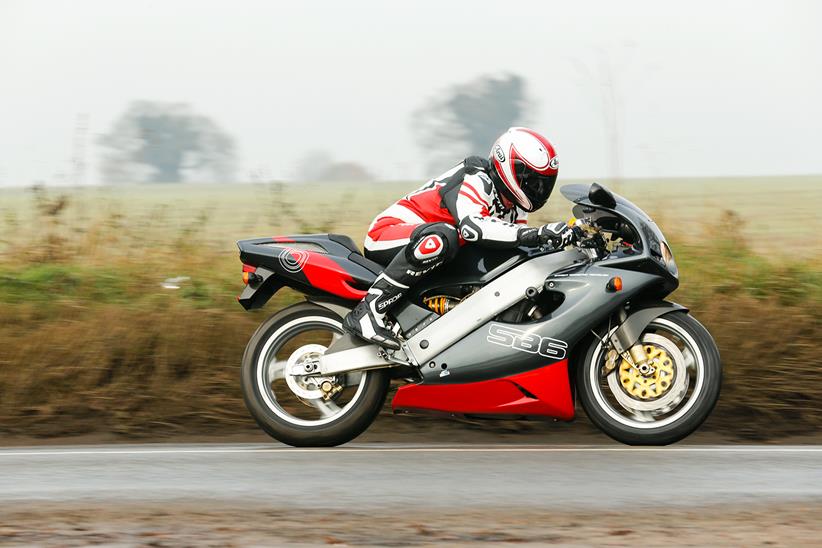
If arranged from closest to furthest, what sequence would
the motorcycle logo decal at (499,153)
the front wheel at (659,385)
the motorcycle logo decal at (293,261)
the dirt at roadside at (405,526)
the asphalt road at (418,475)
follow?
1. the dirt at roadside at (405,526)
2. the asphalt road at (418,475)
3. the front wheel at (659,385)
4. the motorcycle logo decal at (499,153)
5. the motorcycle logo decal at (293,261)

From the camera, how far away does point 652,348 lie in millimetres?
7004

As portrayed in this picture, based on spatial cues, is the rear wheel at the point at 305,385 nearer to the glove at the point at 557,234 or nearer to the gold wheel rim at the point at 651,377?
the glove at the point at 557,234

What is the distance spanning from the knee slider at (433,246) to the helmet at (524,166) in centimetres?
45

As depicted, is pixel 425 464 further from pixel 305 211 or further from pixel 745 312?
pixel 305 211

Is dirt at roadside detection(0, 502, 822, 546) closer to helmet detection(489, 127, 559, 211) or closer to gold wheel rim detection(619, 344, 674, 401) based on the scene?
gold wheel rim detection(619, 344, 674, 401)

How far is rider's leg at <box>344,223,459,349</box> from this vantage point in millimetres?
7023

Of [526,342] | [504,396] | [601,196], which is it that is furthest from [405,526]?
[601,196]

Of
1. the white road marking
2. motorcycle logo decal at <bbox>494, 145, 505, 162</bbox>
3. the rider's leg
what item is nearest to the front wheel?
the white road marking

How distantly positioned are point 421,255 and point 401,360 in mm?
630

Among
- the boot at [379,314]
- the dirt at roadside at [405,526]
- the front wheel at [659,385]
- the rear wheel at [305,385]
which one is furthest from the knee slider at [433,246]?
the dirt at roadside at [405,526]

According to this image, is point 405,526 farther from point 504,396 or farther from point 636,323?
point 636,323

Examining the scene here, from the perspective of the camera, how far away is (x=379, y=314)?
23.4ft

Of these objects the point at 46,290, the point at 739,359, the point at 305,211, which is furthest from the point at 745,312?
the point at 46,290

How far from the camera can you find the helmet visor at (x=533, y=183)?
7.18 m
